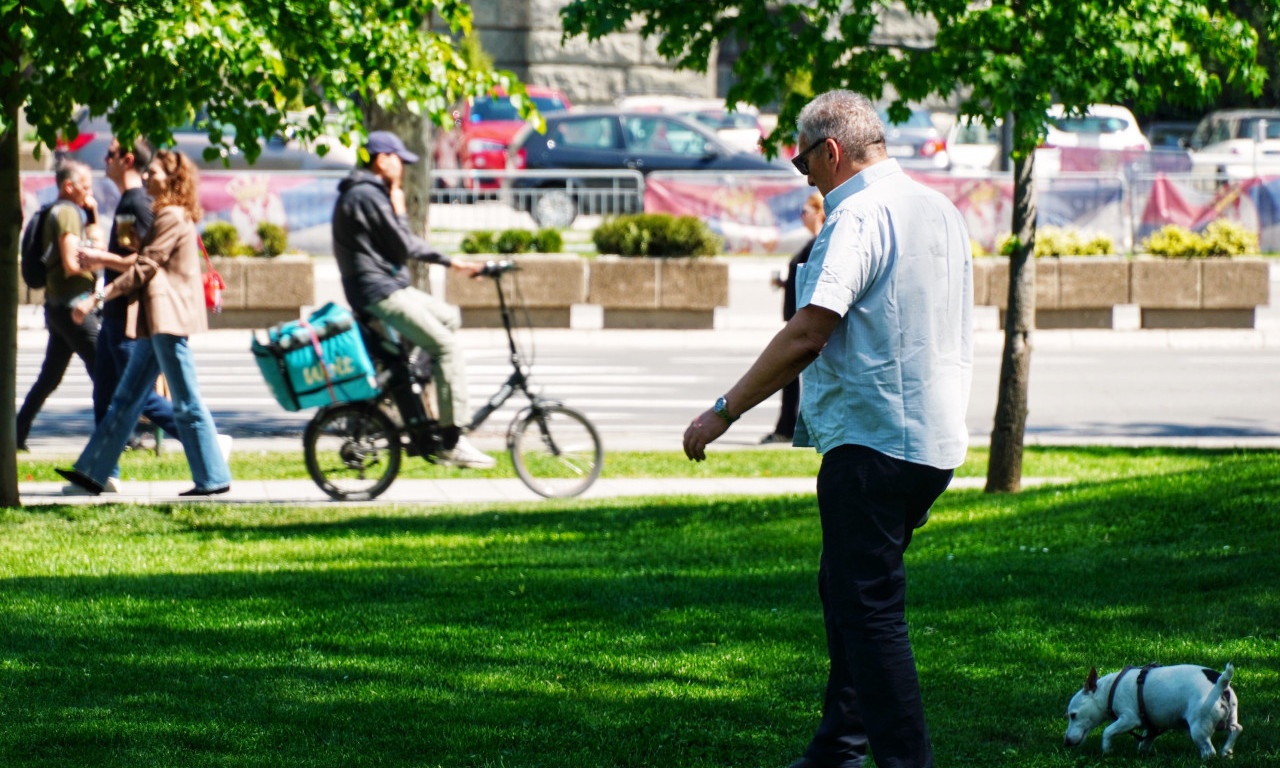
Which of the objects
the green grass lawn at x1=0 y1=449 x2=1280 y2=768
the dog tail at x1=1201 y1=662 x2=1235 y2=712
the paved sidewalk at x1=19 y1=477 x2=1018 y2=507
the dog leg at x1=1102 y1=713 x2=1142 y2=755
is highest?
the dog tail at x1=1201 y1=662 x2=1235 y2=712

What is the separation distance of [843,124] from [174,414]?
18.1 feet

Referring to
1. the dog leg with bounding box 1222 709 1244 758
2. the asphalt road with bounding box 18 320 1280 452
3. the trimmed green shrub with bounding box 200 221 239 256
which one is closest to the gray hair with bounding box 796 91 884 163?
the dog leg with bounding box 1222 709 1244 758

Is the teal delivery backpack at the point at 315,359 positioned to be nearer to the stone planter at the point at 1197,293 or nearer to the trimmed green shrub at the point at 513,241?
the trimmed green shrub at the point at 513,241

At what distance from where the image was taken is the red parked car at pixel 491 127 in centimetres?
3122

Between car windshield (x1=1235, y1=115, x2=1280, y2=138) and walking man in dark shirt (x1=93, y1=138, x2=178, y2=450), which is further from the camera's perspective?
car windshield (x1=1235, y1=115, x2=1280, y2=138)

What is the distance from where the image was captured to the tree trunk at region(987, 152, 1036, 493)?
9.18 meters

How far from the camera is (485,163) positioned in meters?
31.2

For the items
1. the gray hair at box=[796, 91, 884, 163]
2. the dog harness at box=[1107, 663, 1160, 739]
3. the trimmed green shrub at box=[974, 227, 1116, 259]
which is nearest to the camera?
the gray hair at box=[796, 91, 884, 163]

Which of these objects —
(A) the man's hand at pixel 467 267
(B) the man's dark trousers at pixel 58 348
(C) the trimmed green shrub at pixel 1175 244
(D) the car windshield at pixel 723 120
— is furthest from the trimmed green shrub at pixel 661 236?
(D) the car windshield at pixel 723 120

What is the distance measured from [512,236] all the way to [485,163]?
1151 cm

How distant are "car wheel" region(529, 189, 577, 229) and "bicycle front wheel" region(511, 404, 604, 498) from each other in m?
13.1

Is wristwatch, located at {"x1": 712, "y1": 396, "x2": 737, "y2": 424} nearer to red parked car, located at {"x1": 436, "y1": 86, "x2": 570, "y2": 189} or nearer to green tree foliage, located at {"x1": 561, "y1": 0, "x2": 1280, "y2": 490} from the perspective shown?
green tree foliage, located at {"x1": 561, "y1": 0, "x2": 1280, "y2": 490}

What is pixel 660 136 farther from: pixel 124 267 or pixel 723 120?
pixel 124 267

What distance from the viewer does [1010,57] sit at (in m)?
8.33
